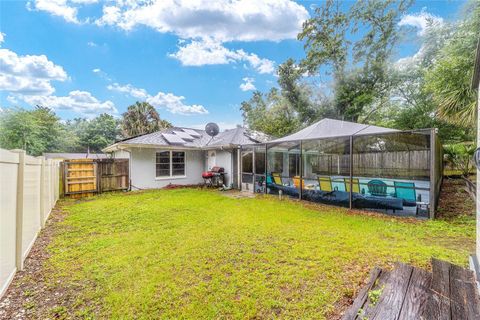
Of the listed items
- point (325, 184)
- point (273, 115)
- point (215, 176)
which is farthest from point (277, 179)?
point (273, 115)

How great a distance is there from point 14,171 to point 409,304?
15.2 ft

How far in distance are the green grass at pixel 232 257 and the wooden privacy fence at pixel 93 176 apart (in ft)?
13.3

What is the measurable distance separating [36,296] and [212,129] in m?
12.7

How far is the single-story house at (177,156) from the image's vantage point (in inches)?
454

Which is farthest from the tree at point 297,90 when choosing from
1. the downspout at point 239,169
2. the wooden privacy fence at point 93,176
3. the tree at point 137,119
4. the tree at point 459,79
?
the tree at point 137,119

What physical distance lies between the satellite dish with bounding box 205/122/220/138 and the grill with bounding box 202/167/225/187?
3.15m

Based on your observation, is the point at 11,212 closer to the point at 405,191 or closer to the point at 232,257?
the point at 232,257

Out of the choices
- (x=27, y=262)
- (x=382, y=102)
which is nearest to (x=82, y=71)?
(x=27, y=262)

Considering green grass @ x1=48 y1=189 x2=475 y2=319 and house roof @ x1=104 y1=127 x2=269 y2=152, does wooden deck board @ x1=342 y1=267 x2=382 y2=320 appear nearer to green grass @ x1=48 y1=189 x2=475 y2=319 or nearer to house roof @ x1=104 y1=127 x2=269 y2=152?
green grass @ x1=48 y1=189 x2=475 y2=319

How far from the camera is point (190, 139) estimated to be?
13.8 m

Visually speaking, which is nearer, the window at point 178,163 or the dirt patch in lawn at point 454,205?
the dirt patch in lawn at point 454,205

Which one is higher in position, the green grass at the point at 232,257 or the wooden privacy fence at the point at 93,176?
the wooden privacy fence at the point at 93,176

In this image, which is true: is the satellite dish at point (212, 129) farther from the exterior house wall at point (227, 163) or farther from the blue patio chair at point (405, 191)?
the blue patio chair at point (405, 191)

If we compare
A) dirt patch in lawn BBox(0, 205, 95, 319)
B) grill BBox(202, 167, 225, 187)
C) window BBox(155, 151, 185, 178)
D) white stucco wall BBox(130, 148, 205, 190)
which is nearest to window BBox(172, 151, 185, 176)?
window BBox(155, 151, 185, 178)
